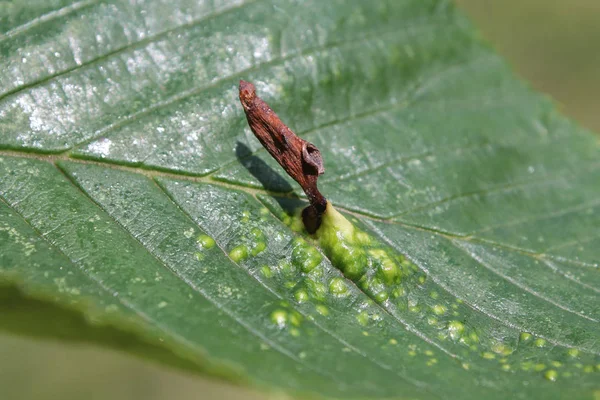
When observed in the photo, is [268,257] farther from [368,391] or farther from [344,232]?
[368,391]

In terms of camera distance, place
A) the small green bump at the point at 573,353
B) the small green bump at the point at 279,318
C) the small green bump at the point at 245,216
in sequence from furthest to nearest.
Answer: the small green bump at the point at 245,216
the small green bump at the point at 573,353
the small green bump at the point at 279,318

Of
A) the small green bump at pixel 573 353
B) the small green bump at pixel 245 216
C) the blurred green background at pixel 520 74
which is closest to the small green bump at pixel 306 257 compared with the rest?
the small green bump at pixel 245 216

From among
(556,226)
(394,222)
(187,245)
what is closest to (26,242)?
(187,245)

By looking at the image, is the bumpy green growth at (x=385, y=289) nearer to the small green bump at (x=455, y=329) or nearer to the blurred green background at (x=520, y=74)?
the small green bump at (x=455, y=329)

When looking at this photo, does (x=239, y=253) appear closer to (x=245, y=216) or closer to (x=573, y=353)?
(x=245, y=216)

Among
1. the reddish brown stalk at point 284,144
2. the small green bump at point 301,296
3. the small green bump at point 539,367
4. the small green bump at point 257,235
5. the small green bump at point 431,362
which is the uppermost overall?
the reddish brown stalk at point 284,144

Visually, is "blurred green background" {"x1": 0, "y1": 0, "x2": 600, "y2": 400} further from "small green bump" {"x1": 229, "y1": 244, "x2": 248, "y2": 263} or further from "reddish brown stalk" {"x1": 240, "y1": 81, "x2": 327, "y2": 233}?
"reddish brown stalk" {"x1": 240, "y1": 81, "x2": 327, "y2": 233}
